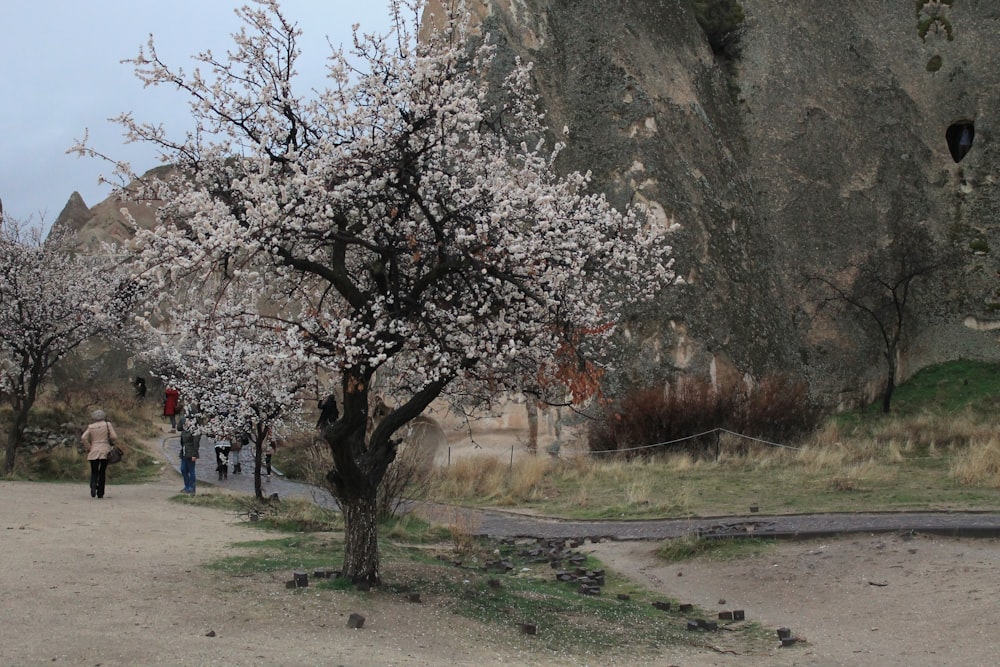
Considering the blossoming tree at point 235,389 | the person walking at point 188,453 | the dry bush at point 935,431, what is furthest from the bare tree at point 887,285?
the person walking at point 188,453

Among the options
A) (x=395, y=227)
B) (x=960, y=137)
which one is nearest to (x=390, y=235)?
(x=395, y=227)

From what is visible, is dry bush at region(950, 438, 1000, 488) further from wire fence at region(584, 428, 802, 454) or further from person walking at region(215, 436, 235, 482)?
person walking at region(215, 436, 235, 482)

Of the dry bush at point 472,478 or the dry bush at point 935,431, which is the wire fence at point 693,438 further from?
the dry bush at point 935,431

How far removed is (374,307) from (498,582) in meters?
3.31

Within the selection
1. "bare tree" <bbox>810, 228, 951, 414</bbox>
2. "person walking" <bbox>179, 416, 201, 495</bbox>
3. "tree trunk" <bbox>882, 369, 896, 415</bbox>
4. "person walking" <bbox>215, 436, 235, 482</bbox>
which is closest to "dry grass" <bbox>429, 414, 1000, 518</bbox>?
"person walking" <bbox>179, 416, 201, 495</bbox>

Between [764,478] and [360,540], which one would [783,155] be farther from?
[360,540]

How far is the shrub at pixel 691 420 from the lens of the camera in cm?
2170

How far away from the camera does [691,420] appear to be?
22.0 m

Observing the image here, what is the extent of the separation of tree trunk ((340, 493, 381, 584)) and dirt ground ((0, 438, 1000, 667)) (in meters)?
0.33

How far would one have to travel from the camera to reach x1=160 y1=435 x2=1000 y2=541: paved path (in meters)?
12.5

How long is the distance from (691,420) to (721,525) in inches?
325

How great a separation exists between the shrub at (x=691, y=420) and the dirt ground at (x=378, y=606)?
837 cm

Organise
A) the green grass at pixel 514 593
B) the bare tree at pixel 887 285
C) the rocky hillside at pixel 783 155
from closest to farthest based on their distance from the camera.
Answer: the green grass at pixel 514 593
the rocky hillside at pixel 783 155
the bare tree at pixel 887 285

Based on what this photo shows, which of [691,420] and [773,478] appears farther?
[691,420]
